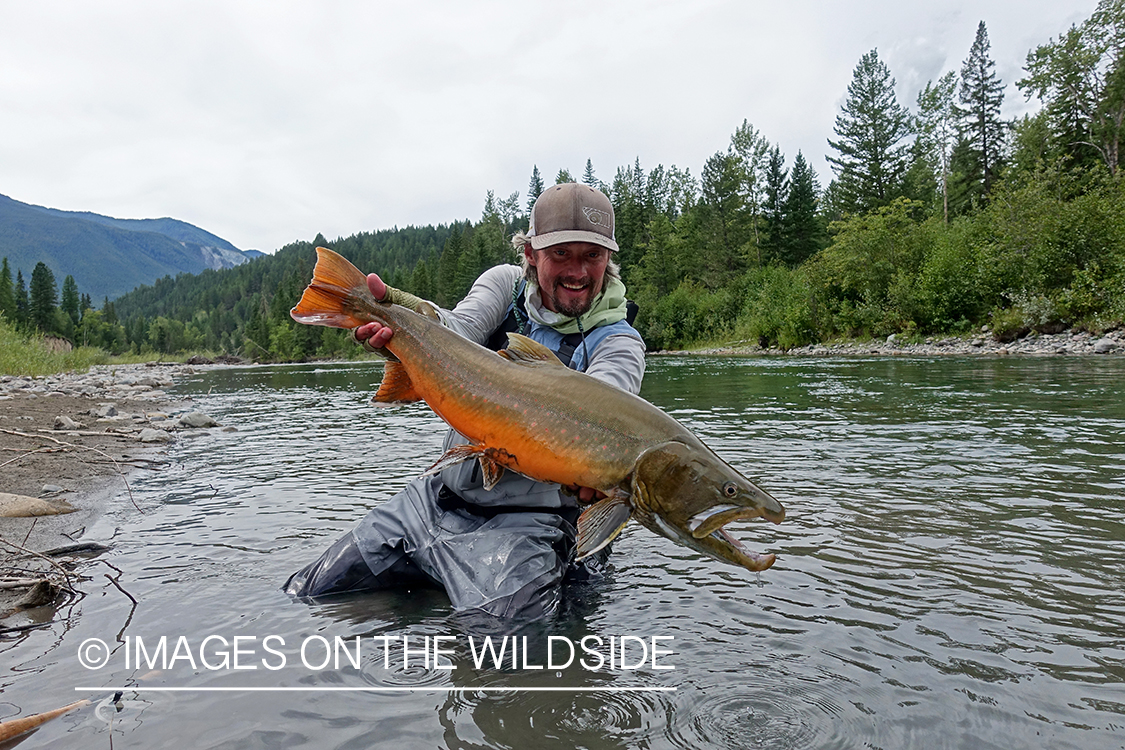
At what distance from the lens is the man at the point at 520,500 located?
351cm

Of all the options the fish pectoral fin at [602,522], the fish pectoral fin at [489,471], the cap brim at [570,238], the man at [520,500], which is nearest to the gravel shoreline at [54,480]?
the man at [520,500]

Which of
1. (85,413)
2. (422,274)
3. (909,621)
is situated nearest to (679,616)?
(909,621)

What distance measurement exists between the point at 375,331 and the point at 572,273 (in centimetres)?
119

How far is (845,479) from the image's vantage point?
6551 mm

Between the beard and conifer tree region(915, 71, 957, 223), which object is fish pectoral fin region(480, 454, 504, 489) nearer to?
the beard

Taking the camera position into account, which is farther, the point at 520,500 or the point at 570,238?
the point at 520,500

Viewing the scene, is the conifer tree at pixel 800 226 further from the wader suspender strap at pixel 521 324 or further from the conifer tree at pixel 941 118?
the wader suspender strap at pixel 521 324

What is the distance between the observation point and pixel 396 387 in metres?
3.20

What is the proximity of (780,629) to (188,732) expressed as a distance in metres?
2.68

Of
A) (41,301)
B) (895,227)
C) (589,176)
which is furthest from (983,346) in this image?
(41,301)

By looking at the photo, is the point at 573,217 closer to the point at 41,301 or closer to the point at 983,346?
the point at 983,346

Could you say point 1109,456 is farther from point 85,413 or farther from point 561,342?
point 85,413

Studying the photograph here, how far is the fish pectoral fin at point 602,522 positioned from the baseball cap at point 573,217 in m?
1.55

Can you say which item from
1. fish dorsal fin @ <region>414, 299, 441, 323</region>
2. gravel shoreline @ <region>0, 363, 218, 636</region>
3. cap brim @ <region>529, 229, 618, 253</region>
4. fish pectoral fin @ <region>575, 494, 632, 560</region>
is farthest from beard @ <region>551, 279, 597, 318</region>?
gravel shoreline @ <region>0, 363, 218, 636</region>
